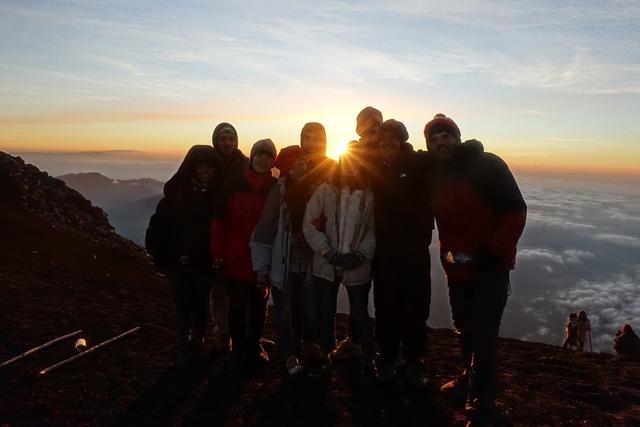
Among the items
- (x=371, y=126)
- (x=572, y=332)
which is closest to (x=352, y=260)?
(x=371, y=126)

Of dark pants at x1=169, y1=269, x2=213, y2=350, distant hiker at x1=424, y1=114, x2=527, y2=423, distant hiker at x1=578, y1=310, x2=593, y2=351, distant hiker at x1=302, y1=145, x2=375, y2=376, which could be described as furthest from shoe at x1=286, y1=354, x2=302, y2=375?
distant hiker at x1=578, y1=310, x2=593, y2=351

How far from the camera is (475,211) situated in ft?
14.1

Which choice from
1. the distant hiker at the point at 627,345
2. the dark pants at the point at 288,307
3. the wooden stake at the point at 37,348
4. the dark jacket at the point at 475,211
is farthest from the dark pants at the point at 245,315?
the distant hiker at the point at 627,345

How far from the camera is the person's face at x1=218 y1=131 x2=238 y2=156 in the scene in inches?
243

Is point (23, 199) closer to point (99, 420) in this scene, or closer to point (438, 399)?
point (99, 420)

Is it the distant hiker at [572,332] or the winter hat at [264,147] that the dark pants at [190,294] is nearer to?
the winter hat at [264,147]

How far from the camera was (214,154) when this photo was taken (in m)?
5.66

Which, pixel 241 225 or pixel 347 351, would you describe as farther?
pixel 347 351

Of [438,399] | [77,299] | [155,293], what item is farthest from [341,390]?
[155,293]

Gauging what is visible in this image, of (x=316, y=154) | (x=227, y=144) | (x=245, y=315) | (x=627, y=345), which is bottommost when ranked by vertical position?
(x=627, y=345)

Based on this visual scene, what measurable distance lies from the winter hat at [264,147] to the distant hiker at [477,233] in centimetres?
170

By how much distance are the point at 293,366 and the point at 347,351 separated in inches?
39.9

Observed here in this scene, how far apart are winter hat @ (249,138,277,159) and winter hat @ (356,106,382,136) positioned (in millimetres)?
1149

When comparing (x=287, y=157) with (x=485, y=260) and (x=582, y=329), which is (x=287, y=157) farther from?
(x=582, y=329)
